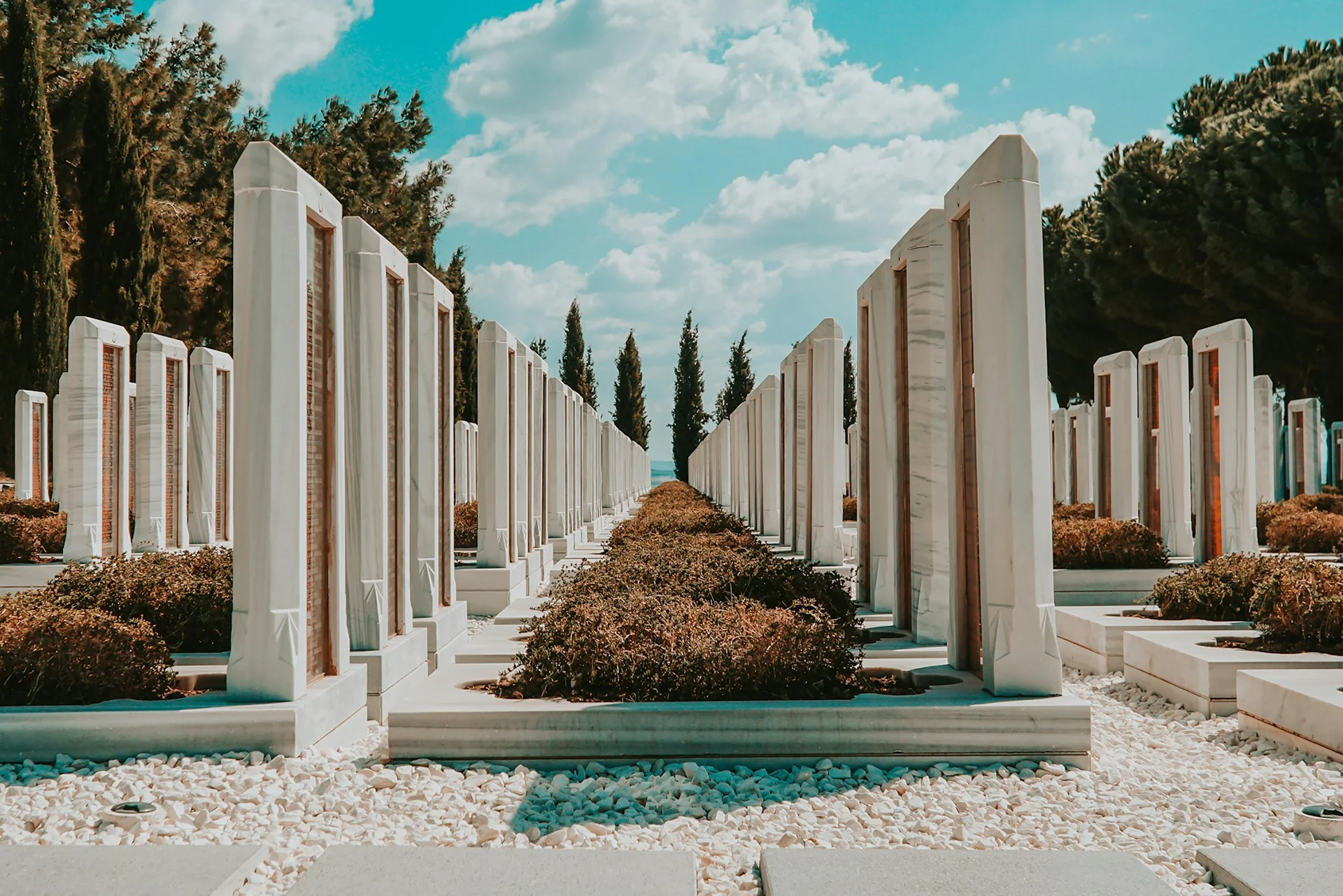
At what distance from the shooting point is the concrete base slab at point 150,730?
458 centimetres

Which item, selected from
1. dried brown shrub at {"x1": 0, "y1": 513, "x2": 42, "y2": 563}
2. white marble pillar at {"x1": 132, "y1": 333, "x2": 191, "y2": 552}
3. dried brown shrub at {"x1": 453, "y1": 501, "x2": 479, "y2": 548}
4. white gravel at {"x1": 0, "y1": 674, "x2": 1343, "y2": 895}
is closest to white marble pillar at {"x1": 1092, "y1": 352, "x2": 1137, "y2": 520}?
dried brown shrub at {"x1": 453, "y1": 501, "x2": 479, "y2": 548}

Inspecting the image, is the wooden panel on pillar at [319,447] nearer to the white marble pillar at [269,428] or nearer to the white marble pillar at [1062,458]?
the white marble pillar at [269,428]

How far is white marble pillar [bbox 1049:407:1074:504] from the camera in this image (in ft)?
63.7

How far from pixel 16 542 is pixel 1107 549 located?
463 inches

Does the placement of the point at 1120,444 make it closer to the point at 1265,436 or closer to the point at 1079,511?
the point at 1079,511

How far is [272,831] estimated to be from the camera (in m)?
3.82

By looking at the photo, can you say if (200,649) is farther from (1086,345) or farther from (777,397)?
(1086,345)

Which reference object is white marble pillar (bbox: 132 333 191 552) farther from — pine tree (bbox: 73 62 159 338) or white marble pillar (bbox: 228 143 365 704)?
pine tree (bbox: 73 62 159 338)

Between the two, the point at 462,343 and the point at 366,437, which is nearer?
the point at 366,437

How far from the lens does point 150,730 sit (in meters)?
4.62

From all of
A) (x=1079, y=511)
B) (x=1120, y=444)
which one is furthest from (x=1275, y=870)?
(x=1079, y=511)

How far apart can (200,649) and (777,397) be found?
9568mm

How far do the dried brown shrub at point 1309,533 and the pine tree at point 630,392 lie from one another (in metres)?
46.6

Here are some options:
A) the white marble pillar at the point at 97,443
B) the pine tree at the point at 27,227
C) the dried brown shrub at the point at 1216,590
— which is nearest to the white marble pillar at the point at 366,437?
the dried brown shrub at the point at 1216,590
